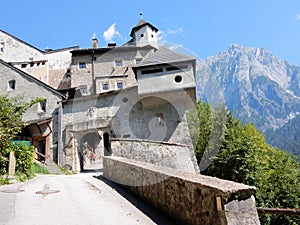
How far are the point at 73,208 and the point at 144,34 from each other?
29.5m

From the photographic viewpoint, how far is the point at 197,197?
3.78m

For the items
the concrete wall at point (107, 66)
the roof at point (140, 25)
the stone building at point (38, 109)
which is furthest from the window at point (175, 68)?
the roof at point (140, 25)

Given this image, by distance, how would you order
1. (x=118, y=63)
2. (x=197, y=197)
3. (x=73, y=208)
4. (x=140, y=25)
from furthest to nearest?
(x=140, y=25) → (x=118, y=63) → (x=73, y=208) → (x=197, y=197)

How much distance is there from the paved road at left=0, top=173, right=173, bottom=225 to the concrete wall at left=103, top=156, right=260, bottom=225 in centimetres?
37

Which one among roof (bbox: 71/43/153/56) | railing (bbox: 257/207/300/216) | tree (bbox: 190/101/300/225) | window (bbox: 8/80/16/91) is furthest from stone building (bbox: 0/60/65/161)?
railing (bbox: 257/207/300/216)

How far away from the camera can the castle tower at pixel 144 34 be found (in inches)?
1251

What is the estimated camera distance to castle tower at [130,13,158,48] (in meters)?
31.8

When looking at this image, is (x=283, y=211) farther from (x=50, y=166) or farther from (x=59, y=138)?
(x=59, y=138)

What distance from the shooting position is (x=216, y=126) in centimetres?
2927

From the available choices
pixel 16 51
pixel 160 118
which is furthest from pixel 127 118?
pixel 16 51

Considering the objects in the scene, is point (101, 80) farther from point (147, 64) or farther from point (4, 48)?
point (4, 48)

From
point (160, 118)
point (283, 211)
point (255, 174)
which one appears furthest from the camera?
point (255, 174)

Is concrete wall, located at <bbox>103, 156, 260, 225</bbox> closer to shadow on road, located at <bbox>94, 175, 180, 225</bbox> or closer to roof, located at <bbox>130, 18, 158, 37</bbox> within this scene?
shadow on road, located at <bbox>94, 175, 180, 225</bbox>

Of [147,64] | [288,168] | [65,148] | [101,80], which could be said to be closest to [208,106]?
[288,168]
